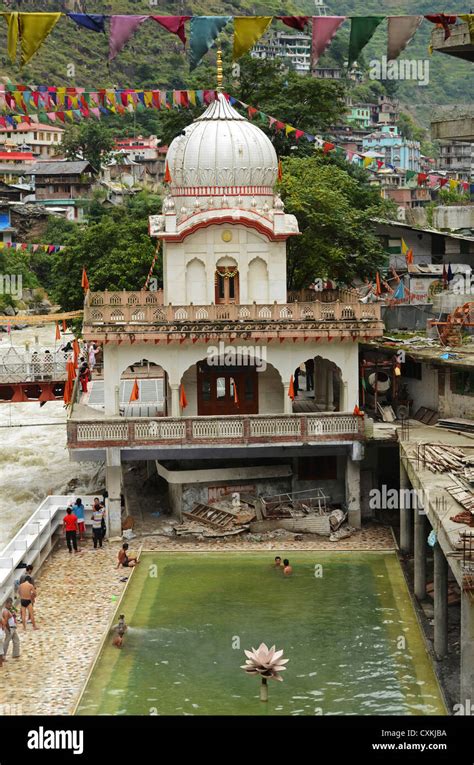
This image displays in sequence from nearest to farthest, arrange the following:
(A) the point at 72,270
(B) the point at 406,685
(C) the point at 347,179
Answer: (B) the point at 406,685, (C) the point at 347,179, (A) the point at 72,270

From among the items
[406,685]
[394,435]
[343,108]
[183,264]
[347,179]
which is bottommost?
[406,685]

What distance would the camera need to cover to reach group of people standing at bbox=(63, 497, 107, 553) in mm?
37656

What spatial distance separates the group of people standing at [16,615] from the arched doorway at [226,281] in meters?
11.3

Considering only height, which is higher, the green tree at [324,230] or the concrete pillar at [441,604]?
the green tree at [324,230]

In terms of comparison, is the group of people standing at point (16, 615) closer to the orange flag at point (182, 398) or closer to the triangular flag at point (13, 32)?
the orange flag at point (182, 398)

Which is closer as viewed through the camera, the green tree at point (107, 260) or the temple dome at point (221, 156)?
the temple dome at point (221, 156)

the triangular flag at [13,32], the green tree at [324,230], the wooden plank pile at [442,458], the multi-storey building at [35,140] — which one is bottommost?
the wooden plank pile at [442,458]

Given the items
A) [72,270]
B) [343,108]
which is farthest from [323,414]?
[343,108]

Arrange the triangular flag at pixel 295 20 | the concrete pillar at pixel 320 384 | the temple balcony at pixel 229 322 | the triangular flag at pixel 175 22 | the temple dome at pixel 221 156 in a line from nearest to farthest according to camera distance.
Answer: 1. the triangular flag at pixel 295 20
2. the triangular flag at pixel 175 22
3. the temple balcony at pixel 229 322
4. the temple dome at pixel 221 156
5. the concrete pillar at pixel 320 384

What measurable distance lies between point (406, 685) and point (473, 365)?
1376 cm

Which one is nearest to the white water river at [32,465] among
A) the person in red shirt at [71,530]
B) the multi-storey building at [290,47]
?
the person in red shirt at [71,530]

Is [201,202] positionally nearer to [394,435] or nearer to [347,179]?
[394,435]

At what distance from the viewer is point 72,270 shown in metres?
58.6

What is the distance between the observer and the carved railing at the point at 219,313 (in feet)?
130
